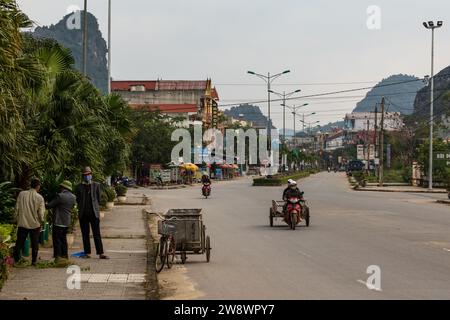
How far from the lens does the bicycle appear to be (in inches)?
579

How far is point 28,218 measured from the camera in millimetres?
14594

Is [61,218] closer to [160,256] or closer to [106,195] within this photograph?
[160,256]

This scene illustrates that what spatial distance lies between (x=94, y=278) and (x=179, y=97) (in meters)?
132

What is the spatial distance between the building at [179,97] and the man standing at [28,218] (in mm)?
121803

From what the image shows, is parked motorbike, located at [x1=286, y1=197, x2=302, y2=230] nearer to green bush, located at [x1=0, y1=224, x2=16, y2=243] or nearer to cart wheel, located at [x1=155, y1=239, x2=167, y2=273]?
cart wheel, located at [x1=155, y1=239, x2=167, y2=273]

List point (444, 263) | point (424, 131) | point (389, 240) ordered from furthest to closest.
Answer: point (424, 131)
point (389, 240)
point (444, 263)

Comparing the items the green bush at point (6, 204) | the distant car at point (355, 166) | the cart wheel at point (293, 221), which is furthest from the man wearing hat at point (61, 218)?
the distant car at point (355, 166)

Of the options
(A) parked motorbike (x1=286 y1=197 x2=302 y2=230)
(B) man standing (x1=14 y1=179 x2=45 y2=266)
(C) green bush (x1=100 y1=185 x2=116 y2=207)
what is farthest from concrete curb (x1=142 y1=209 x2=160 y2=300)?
(C) green bush (x1=100 y1=185 x2=116 y2=207)

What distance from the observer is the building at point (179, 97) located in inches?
5482

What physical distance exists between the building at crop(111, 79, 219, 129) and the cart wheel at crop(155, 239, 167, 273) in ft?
→ 399

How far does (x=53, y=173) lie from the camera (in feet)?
71.8

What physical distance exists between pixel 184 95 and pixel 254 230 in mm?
120671
